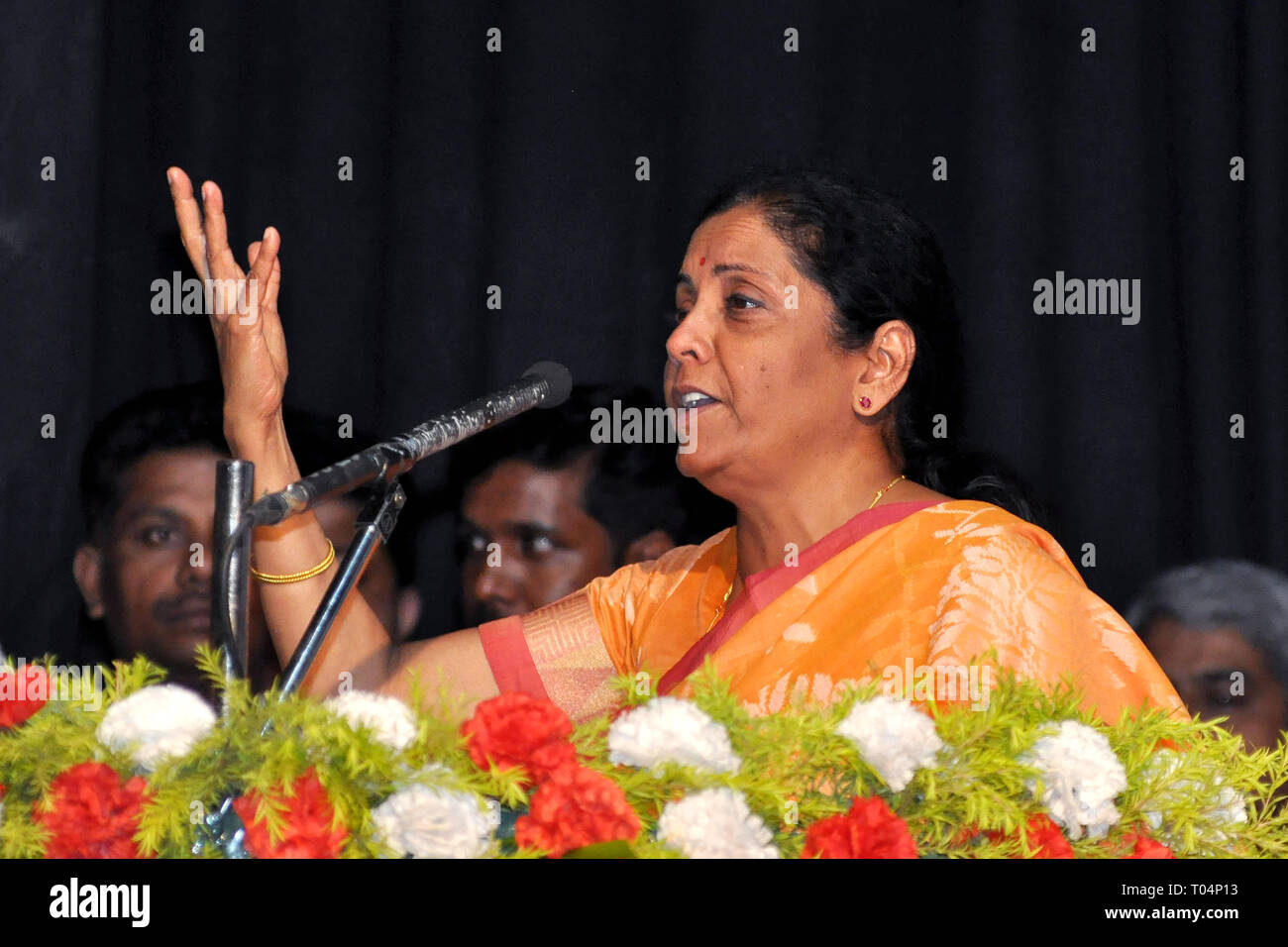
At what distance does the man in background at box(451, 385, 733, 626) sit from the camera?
100 inches

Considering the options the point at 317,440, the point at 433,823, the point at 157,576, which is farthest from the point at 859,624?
the point at 157,576

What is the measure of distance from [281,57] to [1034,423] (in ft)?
4.69

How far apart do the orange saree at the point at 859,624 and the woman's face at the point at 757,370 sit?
0.13 m

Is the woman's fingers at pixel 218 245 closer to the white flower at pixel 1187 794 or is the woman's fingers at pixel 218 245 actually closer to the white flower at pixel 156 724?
the white flower at pixel 156 724

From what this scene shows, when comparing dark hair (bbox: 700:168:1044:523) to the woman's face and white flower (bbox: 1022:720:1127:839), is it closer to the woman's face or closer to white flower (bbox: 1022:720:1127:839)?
the woman's face

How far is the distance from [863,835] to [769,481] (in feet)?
3.23

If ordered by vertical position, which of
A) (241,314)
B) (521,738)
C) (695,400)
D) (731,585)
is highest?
(241,314)

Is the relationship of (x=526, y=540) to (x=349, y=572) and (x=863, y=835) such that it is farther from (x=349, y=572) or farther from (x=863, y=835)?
(x=863, y=835)

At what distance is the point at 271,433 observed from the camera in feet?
6.40

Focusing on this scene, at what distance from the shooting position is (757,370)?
1.92m
